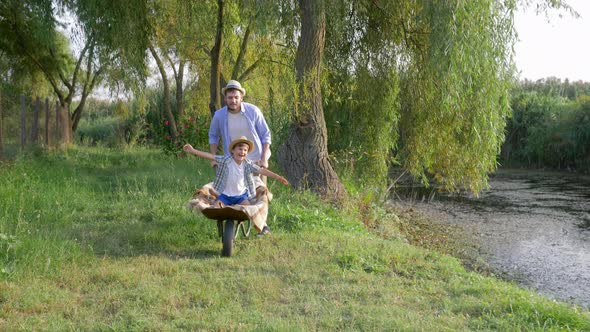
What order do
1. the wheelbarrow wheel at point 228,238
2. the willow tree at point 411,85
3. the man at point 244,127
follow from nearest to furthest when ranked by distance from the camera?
the wheelbarrow wheel at point 228,238, the man at point 244,127, the willow tree at point 411,85

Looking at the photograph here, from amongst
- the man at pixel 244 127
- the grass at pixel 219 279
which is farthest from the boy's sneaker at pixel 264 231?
the man at pixel 244 127

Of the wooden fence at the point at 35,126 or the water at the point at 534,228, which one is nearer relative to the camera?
the water at the point at 534,228

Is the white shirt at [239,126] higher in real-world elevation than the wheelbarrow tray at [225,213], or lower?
higher

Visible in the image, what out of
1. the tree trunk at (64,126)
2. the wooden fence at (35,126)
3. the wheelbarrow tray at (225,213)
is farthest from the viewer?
the tree trunk at (64,126)

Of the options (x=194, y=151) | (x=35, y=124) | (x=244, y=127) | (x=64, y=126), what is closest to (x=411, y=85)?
(x=244, y=127)

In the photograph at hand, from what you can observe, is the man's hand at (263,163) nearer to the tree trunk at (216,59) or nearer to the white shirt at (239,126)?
the white shirt at (239,126)

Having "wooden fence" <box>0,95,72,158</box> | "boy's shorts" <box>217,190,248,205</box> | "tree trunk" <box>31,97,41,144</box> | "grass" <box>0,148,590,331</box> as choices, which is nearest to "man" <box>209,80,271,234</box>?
"boy's shorts" <box>217,190,248,205</box>

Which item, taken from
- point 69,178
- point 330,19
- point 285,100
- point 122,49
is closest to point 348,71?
point 330,19

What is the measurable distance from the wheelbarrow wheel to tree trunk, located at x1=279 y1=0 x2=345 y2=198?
133 inches

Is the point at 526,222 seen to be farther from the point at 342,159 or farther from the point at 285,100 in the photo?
the point at 285,100

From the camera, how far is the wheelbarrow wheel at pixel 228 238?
575 centimetres

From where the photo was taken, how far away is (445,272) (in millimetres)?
5711

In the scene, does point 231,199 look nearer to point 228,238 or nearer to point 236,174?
point 236,174

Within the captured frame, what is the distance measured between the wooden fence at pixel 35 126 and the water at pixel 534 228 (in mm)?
10690
